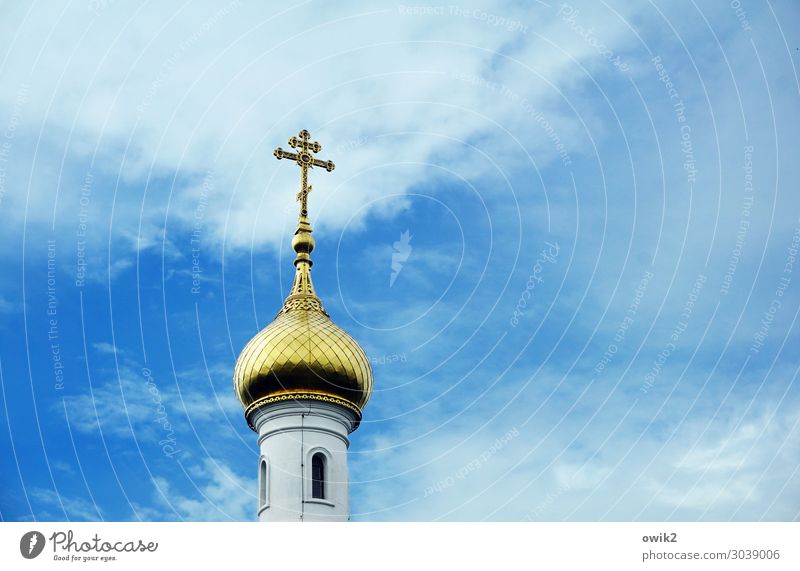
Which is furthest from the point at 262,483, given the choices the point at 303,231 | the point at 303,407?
the point at 303,231

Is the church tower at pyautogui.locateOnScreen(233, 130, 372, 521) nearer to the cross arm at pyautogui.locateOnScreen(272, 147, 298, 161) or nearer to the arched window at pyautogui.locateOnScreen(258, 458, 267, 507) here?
the arched window at pyautogui.locateOnScreen(258, 458, 267, 507)

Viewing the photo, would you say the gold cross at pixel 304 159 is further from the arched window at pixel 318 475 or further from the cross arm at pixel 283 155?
the arched window at pixel 318 475

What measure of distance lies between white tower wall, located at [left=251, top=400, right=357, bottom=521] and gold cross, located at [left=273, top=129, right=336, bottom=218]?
16.0 feet

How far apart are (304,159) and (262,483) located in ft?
24.4

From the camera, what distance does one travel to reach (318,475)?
22688 mm

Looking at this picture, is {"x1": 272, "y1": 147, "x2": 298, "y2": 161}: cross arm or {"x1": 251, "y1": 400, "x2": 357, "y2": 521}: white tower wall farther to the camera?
{"x1": 272, "y1": 147, "x2": 298, "y2": 161}: cross arm

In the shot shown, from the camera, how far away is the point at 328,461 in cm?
2264

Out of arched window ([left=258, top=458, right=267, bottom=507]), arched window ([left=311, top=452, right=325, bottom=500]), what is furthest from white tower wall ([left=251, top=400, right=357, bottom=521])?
arched window ([left=311, top=452, right=325, bottom=500])

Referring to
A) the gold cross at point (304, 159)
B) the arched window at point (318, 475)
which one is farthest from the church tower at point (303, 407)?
the gold cross at point (304, 159)

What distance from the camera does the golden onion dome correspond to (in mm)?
22656
